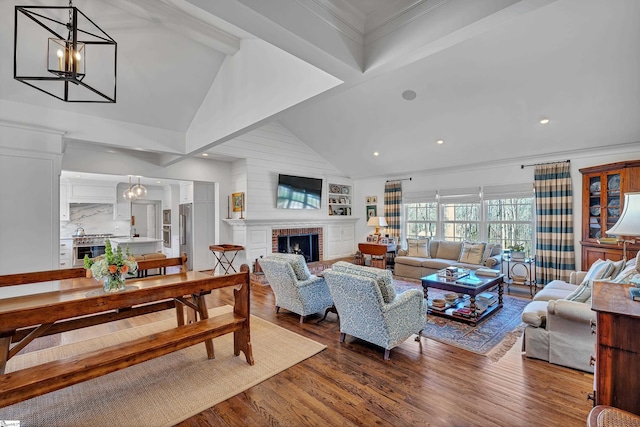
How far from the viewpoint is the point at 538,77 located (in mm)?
3766

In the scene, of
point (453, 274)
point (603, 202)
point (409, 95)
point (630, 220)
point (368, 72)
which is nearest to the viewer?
point (630, 220)

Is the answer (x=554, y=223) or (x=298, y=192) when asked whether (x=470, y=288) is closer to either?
(x=554, y=223)

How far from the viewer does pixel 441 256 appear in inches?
247

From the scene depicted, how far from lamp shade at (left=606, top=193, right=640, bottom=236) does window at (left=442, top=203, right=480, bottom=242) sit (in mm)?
4749

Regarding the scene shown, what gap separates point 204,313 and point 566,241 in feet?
20.0

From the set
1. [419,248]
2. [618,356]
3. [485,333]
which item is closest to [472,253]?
[419,248]

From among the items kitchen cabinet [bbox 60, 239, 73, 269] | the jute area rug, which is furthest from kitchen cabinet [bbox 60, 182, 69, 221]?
the jute area rug

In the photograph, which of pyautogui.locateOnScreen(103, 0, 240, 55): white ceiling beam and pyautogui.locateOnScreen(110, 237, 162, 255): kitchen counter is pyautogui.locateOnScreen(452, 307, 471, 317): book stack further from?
pyautogui.locateOnScreen(110, 237, 162, 255): kitchen counter

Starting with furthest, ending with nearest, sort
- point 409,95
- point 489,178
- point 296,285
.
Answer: point 489,178
point 409,95
point 296,285

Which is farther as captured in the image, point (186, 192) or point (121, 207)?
point (121, 207)

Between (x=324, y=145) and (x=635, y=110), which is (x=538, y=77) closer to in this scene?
(x=635, y=110)

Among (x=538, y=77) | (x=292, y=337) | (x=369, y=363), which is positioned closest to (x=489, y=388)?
(x=369, y=363)

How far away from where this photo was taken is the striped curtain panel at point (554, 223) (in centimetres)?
516

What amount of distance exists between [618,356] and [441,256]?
4.96m
